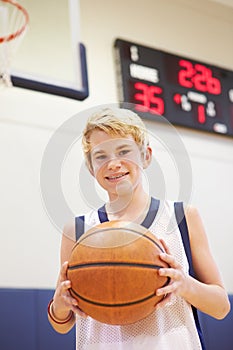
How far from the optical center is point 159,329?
1105mm

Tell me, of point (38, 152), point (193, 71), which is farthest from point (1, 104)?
point (193, 71)

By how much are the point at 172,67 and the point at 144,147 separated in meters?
1.90

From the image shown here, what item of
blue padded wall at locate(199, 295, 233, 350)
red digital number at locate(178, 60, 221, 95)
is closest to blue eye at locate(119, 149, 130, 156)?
blue padded wall at locate(199, 295, 233, 350)

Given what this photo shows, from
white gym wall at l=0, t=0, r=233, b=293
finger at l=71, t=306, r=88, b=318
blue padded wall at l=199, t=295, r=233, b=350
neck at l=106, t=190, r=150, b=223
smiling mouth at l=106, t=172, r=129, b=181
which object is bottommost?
blue padded wall at l=199, t=295, r=233, b=350

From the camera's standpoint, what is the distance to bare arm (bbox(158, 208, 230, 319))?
1070 millimetres

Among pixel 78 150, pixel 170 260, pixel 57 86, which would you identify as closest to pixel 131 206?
pixel 170 260

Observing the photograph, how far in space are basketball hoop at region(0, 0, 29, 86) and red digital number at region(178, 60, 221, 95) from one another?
999mm

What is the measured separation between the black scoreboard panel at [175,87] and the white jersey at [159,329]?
A: 1599mm

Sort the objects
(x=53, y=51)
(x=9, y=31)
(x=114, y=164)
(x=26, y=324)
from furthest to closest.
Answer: (x=53, y=51)
(x=9, y=31)
(x=26, y=324)
(x=114, y=164)

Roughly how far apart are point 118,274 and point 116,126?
1.03 ft

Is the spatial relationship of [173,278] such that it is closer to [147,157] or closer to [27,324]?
[147,157]

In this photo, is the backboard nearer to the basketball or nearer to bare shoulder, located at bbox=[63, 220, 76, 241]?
bare shoulder, located at bbox=[63, 220, 76, 241]

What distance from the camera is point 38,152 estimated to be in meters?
2.54

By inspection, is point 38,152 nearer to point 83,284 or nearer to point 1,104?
point 1,104
